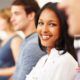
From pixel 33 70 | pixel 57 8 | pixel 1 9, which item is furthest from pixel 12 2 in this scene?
pixel 33 70

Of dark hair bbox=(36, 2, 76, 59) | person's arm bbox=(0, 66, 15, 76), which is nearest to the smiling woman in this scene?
dark hair bbox=(36, 2, 76, 59)

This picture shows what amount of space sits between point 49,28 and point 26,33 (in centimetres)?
20

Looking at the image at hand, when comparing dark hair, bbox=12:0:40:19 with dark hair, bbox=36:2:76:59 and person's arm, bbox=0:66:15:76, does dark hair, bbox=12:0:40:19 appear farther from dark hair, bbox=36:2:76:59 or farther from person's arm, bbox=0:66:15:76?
person's arm, bbox=0:66:15:76

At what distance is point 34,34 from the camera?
1.59 metres

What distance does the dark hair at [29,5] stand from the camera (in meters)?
1.60

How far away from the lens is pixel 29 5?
163 centimetres

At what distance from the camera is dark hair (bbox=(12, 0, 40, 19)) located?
1.60 m

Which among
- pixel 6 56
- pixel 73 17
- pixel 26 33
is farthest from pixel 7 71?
pixel 73 17

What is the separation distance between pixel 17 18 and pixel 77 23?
0.41 m

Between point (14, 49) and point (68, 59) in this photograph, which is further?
point (14, 49)

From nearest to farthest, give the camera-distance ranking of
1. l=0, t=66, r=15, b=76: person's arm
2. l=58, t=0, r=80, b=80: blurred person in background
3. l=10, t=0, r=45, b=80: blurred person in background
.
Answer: l=58, t=0, r=80, b=80: blurred person in background < l=10, t=0, r=45, b=80: blurred person in background < l=0, t=66, r=15, b=76: person's arm

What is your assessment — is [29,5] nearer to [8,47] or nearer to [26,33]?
[26,33]

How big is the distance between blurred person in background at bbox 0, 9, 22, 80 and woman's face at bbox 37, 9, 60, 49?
0.20 meters

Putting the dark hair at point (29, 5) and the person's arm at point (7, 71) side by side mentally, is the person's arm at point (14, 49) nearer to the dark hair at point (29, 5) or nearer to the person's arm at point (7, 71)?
the person's arm at point (7, 71)
